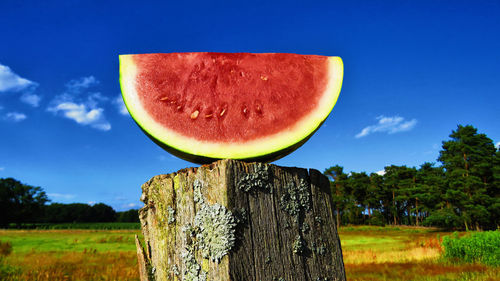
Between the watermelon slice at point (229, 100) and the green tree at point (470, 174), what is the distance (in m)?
37.0

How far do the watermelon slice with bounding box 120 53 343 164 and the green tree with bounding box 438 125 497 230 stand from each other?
37024mm

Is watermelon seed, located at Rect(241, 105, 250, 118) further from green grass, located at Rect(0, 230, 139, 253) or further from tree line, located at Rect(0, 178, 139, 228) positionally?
tree line, located at Rect(0, 178, 139, 228)

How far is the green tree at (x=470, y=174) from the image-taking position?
3141 cm

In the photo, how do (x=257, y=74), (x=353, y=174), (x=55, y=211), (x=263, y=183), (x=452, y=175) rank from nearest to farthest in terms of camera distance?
(x=263, y=183) → (x=257, y=74) → (x=452, y=175) → (x=353, y=174) → (x=55, y=211)

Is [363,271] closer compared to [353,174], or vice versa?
[363,271]

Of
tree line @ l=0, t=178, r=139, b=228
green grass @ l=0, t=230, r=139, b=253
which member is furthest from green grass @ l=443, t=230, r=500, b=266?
tree line @ l=0, t=178, r=139, b=228

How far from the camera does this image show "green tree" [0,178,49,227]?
64688 mm

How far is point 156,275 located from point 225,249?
60cm

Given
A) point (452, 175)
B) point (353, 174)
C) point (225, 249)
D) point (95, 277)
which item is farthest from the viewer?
point (353, 174)

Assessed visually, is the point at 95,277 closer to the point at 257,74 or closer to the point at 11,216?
the point at 257,74

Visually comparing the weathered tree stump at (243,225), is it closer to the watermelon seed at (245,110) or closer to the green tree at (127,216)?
the watermelon seed at (245,110)

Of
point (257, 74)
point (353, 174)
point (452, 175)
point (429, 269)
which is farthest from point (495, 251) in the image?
point (353, 174)

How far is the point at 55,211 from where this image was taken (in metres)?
86.1

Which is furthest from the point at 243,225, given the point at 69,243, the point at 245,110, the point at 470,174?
the point at 470,174
